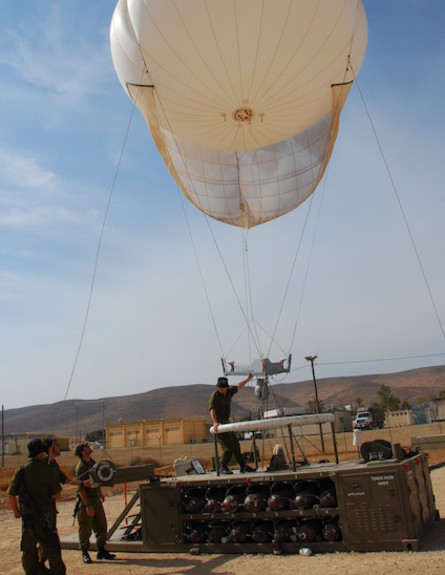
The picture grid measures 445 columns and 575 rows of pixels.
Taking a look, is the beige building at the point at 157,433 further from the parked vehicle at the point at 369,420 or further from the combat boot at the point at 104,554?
the combat boot at the point at 104,554

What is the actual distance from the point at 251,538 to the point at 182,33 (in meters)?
7.95

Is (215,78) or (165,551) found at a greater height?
(215,78)

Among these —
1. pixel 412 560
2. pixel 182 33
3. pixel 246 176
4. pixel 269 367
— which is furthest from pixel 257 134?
pixel 412 560

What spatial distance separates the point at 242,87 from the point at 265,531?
7420 mm

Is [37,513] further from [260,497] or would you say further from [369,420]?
[369,420]

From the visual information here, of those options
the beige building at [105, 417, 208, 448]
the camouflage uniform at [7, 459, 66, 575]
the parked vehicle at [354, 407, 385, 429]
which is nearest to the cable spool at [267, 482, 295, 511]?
the camouflage uniform at [7, 459, 66, 575]

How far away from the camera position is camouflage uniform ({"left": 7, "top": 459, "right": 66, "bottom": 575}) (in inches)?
248

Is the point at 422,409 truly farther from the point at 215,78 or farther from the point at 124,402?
the point at 124,402

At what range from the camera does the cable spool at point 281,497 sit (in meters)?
7.14

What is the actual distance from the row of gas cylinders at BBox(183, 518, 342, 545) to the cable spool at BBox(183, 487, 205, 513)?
0.23m

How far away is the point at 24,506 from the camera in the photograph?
6422 mm

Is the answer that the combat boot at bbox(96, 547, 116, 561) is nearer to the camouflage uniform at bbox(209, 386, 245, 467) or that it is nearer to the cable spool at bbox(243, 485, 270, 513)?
the camouflage uniform at bbox(209, 386, 245, 467)

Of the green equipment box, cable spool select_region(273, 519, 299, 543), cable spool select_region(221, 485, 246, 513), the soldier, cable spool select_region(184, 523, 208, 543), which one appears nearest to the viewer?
the soldier

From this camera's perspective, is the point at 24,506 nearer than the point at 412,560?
No
